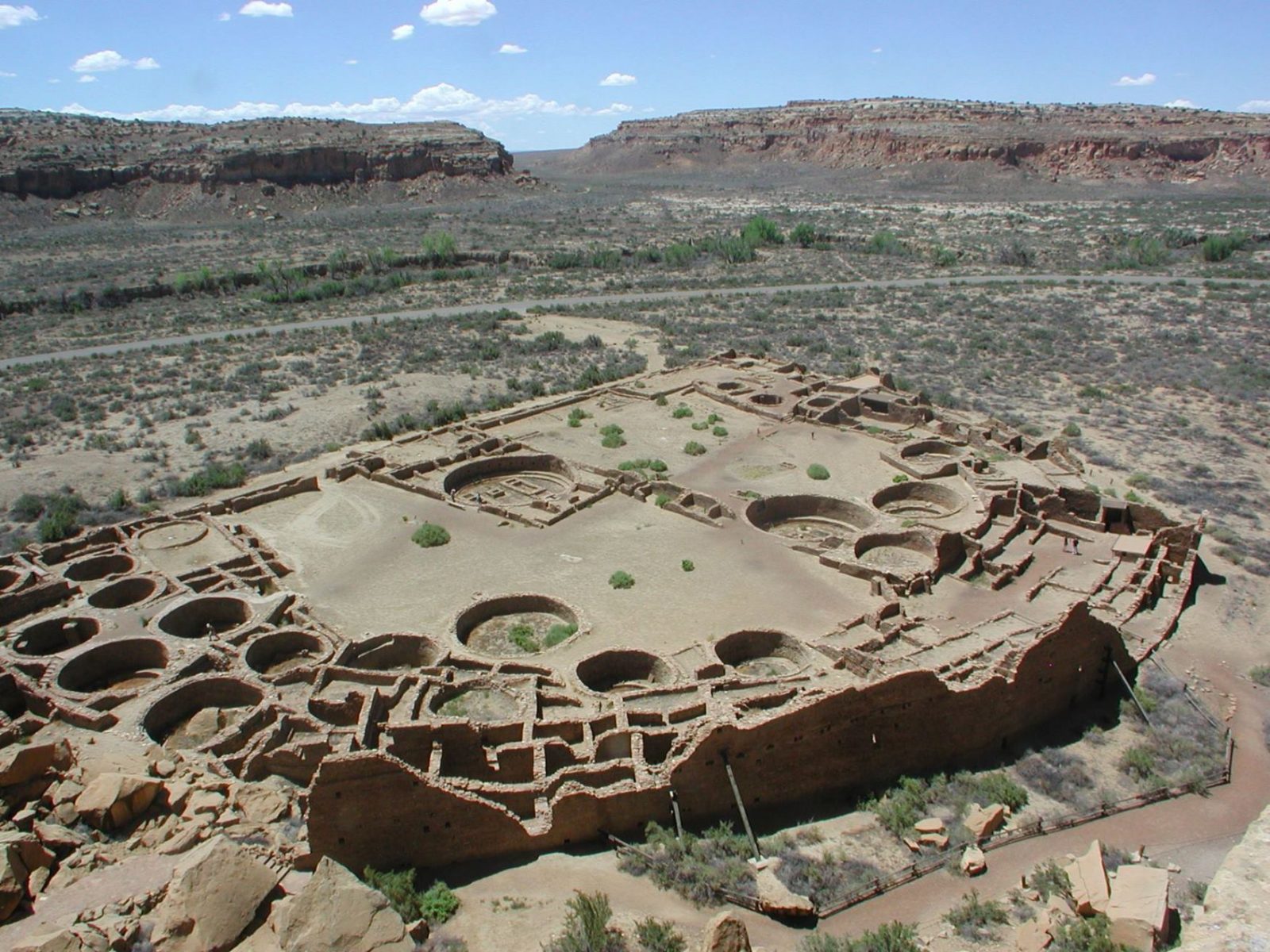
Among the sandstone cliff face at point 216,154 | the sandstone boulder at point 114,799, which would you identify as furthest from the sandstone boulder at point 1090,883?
the sandstone cliff face at point 216,154

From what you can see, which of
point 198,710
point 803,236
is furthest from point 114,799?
point 803,236

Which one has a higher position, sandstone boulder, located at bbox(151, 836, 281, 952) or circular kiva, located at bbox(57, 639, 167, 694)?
sandstone boulder, located at bbox(151, 836, 281, 952)

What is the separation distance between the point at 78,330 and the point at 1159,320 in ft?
249

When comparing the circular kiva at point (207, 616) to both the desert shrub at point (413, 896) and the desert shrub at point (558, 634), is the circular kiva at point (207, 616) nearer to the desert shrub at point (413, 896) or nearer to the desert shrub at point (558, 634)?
the desert shrub at point (558, 634)

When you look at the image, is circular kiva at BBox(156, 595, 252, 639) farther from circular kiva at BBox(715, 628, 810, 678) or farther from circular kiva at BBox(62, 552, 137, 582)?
circular kiva at BBox(715, 628, 810, 678)

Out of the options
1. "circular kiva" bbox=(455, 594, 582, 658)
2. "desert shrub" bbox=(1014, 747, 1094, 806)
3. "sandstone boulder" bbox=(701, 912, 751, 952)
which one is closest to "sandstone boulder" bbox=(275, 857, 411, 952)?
"sandstone boulder" bbox=(701, 912, 751, 952)

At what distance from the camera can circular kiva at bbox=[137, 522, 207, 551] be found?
30.0 metres

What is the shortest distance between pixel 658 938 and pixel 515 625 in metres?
12.1

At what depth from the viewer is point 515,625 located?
2575 cm

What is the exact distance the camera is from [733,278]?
81562 mm

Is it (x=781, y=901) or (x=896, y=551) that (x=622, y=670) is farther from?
(x=896, y=551)

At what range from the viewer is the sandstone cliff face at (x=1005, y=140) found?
142625 millimetres

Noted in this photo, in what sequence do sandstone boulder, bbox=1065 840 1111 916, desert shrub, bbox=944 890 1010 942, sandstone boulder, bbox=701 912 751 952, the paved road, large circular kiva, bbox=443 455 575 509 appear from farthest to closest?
the paved road → large circular kiva, bbox=443 455 575 509 → desert shrub, bbox=944 890 1010 942 → sandstone boulder, bbox=1065 840 1111 916 → sandstone boulder, bbox=701 912 751 952

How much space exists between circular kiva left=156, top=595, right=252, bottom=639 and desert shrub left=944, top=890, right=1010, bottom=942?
770 inches
